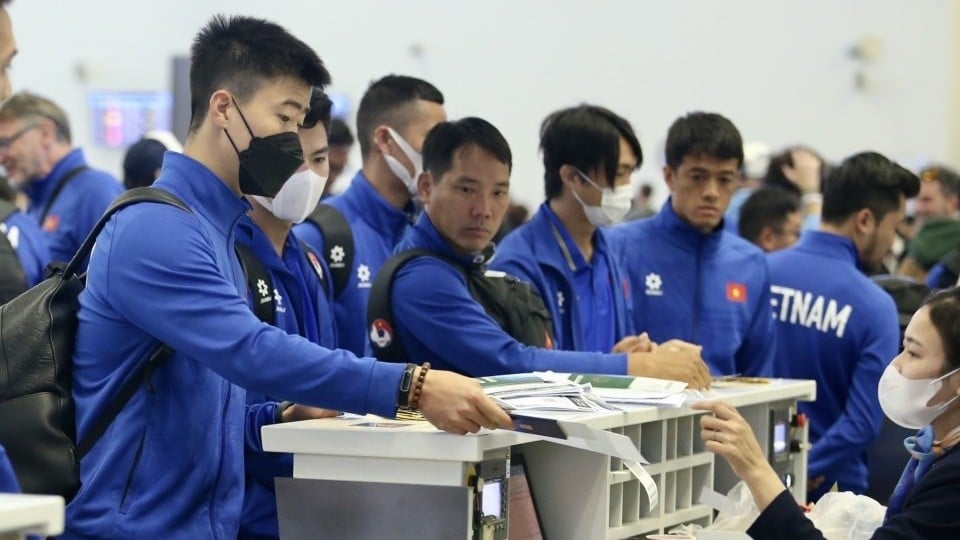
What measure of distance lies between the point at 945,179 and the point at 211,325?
543 centimetres

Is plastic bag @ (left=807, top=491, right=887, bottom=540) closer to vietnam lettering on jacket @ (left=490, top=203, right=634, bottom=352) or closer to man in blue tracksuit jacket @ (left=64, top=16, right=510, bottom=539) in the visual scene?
man in blue tracksuit jacket @ (left=64, top=16, right=510, bottom=539)

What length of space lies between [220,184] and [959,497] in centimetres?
140

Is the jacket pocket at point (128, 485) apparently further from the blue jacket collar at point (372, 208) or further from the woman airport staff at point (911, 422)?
the blue jacket collar at point (372, 208)

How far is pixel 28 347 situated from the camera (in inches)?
93.2

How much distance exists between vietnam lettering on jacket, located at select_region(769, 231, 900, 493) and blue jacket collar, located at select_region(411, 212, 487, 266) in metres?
1.39

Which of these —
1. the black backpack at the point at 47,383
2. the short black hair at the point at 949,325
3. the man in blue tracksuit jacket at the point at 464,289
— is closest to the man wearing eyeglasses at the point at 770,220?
the man in blue tracksuit jacket at the point at 464,289

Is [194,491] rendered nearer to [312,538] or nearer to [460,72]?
[312,538]

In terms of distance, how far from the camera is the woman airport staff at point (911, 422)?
8.62 feet

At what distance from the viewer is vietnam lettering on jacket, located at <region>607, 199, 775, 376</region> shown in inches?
163

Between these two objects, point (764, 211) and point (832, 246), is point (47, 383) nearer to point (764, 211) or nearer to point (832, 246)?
point (832, 246)

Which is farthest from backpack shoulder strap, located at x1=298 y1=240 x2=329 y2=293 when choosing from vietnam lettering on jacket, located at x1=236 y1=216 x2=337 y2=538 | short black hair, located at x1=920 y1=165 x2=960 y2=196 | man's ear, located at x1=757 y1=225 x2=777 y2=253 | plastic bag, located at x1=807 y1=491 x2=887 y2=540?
short black hair, located at x1=920 y1=165 x2=960 y2=196

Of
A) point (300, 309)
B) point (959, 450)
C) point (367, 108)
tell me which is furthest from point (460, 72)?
point (959, 450)

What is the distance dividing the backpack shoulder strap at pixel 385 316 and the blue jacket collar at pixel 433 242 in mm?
46

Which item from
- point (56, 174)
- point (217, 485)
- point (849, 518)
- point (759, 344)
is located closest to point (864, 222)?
point (759, 344)
